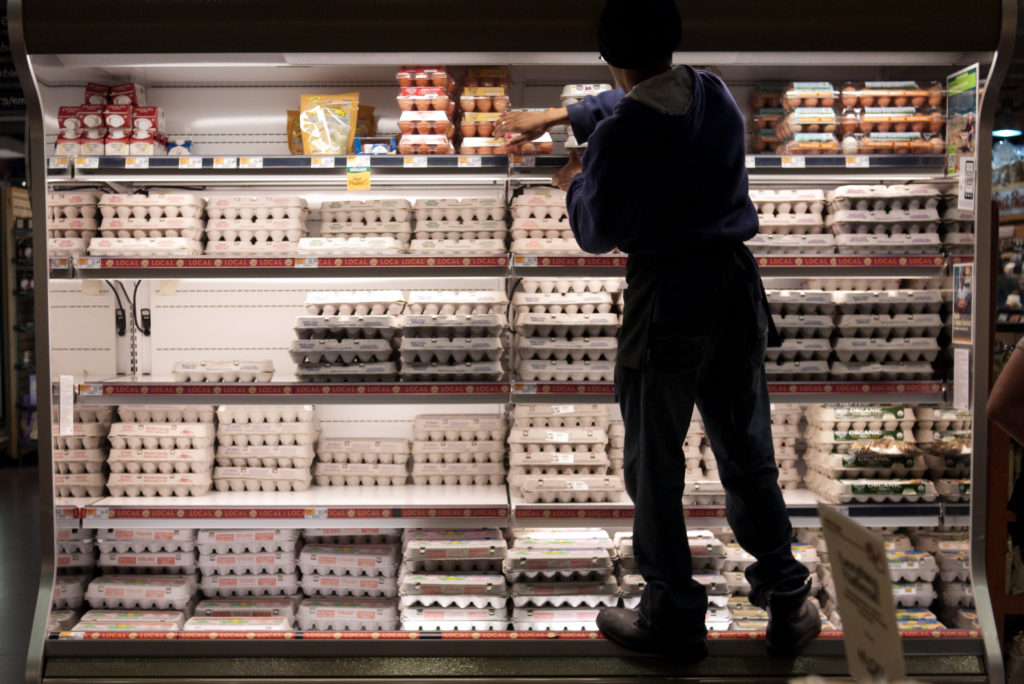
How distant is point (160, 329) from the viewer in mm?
4301

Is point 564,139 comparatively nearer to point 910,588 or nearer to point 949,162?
point 949,162

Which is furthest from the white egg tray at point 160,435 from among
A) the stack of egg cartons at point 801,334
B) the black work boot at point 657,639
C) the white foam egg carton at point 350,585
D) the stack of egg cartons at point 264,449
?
the stack of egg cartons at point 801,334

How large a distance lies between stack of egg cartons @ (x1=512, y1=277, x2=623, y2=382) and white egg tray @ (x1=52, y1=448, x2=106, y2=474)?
1965 millimetres

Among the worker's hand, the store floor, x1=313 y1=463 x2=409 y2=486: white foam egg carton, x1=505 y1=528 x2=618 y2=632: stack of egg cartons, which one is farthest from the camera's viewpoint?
the store floor

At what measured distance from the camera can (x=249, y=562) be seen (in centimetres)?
388

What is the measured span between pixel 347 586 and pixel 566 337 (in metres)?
1.52

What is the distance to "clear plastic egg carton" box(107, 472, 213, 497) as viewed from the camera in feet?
12.4

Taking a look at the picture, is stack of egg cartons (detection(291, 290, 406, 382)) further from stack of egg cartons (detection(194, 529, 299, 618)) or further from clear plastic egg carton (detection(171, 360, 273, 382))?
stack of egg cartons (detection(194, 529, 299, 618))

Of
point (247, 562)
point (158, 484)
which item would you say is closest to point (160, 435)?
point (158, 484)

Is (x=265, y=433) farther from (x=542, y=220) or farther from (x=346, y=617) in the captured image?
(x=542, y=220)

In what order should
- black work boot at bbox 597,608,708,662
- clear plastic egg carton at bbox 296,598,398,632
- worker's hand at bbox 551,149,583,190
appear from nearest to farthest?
1. black work boot at bbox 597,608,708,662
2. worker's hand at bbox 551,149,583,190
3. clear plastic egg carton at bbox 296,598,398,632

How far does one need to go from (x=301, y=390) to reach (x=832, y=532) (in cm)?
253

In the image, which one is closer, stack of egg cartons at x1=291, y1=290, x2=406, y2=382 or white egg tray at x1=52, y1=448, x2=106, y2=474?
stack of egg cartons at x1=291, y1=290, x2=406, y2=382

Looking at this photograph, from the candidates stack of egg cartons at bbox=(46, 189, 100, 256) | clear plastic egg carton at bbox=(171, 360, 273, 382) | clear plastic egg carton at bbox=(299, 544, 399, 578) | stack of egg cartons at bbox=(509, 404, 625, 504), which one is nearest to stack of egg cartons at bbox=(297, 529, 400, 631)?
clear plastic egg carton at bbox=(299, 544, 399, 578)
